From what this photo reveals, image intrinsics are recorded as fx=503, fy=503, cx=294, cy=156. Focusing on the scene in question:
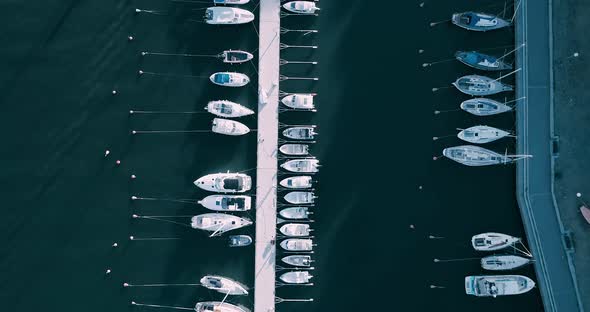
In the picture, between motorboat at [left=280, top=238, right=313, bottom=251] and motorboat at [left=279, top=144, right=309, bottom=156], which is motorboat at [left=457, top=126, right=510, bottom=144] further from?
motorboat at [left=280, top=238, right=313, bottom=251]

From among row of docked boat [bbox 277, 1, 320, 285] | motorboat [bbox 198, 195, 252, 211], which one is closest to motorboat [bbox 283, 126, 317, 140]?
row of docked boat [bbox 277, 1, 320, 285]

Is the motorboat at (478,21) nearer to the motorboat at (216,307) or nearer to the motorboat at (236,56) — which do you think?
the motorboat at (236,56)

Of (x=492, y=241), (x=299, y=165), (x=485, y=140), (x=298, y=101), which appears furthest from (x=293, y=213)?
(x=485, y=140)

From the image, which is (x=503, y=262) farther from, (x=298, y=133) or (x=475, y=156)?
(x=298, y=133)

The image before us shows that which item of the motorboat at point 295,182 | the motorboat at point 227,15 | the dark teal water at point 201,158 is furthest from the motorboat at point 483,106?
the motorboat at point 227,15

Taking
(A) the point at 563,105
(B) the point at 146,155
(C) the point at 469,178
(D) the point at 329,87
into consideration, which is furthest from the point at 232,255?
(A) the point at 563,105

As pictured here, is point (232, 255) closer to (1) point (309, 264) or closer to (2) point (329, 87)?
(1) point (309, 264)
